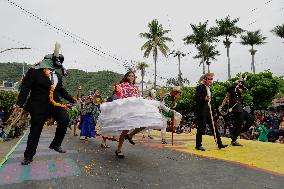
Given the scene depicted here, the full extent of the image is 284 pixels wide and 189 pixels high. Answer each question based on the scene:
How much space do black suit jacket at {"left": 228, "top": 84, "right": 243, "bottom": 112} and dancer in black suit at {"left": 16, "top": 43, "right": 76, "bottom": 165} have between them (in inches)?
186

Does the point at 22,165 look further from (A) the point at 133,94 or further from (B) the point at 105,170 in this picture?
(A) the point at 133,94

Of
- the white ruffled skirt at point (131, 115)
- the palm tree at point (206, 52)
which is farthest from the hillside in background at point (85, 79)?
the white ruffled skirt at point (131, 115)

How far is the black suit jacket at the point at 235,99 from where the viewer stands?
9366 mm

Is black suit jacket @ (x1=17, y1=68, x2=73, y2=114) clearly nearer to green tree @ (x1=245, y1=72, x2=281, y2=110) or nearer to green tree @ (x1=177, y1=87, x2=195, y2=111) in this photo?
green tree @ (x1=245, y1=72, x2=281, y2=110)

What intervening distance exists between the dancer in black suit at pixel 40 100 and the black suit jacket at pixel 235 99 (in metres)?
4.72

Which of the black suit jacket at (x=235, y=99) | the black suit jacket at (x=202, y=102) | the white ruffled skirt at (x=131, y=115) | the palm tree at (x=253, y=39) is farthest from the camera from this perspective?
the palm tree at (x=253, y=39)

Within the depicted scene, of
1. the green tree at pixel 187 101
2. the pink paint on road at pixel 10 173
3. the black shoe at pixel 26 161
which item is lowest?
the pink paint on road at pixel 10 173

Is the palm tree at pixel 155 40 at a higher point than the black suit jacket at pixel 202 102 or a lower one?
higher

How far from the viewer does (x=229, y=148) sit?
8.94 m

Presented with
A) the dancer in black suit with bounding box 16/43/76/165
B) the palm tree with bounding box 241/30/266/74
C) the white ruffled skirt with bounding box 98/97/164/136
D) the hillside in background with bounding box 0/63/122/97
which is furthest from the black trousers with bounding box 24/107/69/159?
the hillside in background with bounding box 0/63/122/97

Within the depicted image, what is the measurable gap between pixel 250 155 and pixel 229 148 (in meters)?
1.35

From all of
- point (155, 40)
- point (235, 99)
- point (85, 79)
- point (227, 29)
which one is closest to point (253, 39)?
point (227, 29)

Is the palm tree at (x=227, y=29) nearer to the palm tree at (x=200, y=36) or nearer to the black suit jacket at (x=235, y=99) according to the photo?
the palm tree at (x=200, y=36)

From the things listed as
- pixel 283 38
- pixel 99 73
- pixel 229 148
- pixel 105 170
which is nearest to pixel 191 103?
pixel 283 38
